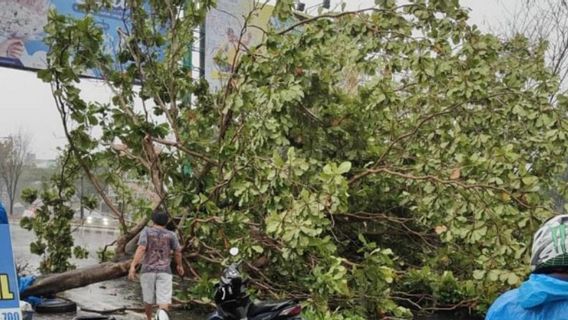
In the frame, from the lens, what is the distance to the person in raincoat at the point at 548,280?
1585mm

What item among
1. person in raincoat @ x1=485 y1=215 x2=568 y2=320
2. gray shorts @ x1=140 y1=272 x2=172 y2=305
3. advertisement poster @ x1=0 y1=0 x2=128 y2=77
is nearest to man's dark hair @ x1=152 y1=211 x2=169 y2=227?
gray shorts @ x1=140 y1=272 x2=172 y2=305

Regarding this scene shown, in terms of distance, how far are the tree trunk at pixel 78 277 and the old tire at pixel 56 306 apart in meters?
0.16

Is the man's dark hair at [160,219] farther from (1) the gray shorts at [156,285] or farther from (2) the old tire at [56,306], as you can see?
(2) the old tire at [56,306]

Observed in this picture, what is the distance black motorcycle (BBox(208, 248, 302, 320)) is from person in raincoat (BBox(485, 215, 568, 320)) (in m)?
3.68

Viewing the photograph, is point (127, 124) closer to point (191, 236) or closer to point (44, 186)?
point (191, 236)

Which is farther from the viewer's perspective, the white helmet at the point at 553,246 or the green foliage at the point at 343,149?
the green foliage at the point at 343,149

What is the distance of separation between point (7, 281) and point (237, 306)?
2.64 metres

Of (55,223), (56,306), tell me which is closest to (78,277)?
(56,306)

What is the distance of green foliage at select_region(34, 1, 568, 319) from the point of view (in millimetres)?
6531

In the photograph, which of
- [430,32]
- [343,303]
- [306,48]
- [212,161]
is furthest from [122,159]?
[430,32]

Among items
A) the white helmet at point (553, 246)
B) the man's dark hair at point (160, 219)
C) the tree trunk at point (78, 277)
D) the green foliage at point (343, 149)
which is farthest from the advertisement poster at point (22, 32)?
the white helmet at point (553, 246)

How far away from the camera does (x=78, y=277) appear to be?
7910 mm

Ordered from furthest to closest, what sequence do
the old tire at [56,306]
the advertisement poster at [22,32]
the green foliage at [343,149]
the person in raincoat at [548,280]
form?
the advertisement poster at [22,32], the old tire at [56,306], the green foliage at [343,149], the person in raincoat at [548,280]

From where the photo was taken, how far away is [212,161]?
25.5 feet
